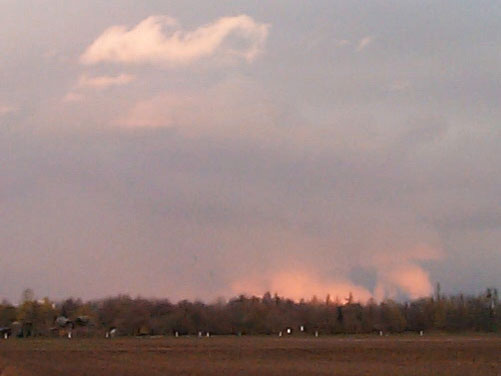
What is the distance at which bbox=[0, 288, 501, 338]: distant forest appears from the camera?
553 ft

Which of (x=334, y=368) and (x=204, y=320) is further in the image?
(x=204, y=320)

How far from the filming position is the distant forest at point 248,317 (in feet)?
553

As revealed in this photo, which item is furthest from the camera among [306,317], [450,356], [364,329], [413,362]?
[306,317]

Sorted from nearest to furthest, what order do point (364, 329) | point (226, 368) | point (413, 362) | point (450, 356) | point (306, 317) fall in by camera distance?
point (226, 368), point (413, 362), point (450, 356), point (364, 329), point (306, 317)

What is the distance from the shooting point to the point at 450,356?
57.9m

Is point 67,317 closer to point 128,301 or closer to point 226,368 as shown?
point 128,301

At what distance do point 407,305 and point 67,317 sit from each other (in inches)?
2874

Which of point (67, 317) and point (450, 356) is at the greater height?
point (67, 317)

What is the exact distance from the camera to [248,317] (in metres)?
175

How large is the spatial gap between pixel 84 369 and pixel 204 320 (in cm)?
12667

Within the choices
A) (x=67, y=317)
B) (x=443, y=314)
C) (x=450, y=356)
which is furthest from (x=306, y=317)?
(x=450, y=356)

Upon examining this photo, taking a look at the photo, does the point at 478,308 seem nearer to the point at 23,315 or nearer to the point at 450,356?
the point at 23,315

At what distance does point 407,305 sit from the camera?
191250 millimetres

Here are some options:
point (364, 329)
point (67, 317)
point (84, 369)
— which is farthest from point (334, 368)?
point (67, 317)
